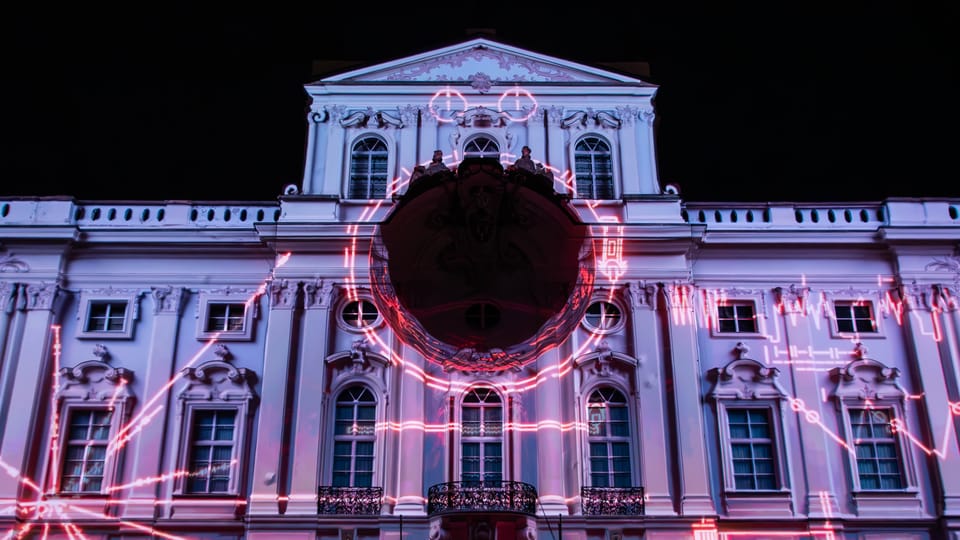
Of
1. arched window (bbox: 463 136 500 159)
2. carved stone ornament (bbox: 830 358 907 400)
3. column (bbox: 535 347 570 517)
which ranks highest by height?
arched window (bbox: 463 136 500 159)

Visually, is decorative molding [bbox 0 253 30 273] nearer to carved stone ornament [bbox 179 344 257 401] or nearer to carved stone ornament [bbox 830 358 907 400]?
carved stone ornament [bbox 179 344 257 401]

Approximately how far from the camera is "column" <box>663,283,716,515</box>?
17.9 metres

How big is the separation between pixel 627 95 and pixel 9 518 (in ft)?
56.7

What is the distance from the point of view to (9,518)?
1802 cm

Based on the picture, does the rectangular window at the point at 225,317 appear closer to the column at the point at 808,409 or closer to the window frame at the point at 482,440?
the window frame at the point at 482,440

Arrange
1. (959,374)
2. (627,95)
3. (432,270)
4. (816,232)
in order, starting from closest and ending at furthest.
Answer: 1. (432,270)
2. (959,374)
3. (816,232)
4. (627,95)

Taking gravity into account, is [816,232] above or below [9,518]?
above

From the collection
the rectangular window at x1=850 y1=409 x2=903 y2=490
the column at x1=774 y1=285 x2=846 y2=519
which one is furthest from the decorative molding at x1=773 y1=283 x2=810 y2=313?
the rectangular window at x1=850 y1=409 x2=903 y2=490

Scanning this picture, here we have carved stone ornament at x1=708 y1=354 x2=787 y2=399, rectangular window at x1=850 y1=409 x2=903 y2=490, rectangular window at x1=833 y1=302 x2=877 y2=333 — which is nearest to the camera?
rectangular window at x1=850 y1=409 x2=903 y2=490

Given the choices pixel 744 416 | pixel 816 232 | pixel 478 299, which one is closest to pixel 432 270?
pixel 478 299

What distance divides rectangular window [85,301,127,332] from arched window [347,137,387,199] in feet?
19.8

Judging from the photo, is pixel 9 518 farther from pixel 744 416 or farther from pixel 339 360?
pixel 744 416

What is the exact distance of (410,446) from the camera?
18422mm

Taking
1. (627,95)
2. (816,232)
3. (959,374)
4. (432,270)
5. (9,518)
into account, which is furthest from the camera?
(627,95)
